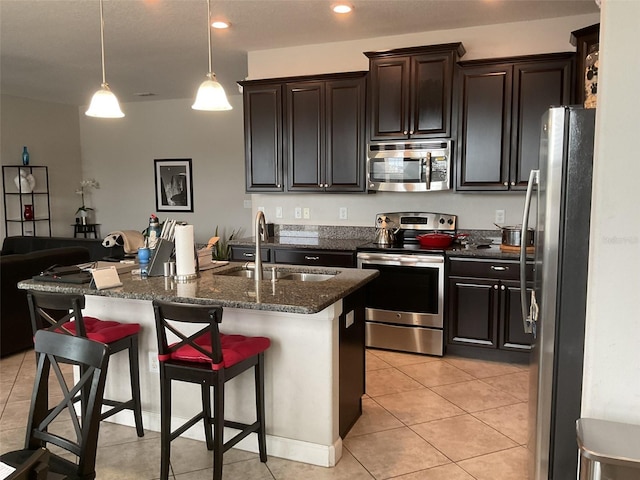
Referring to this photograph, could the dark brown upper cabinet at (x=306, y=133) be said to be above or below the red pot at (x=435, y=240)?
above

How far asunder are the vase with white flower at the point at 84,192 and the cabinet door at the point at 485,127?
6.15m

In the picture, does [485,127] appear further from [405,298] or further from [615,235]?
[615,235]

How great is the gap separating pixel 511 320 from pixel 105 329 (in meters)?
2.93

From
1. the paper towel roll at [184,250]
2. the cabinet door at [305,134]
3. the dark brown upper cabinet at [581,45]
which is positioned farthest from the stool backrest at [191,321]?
the dark brown upper cabinet at [581,45]

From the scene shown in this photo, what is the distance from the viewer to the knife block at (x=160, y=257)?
3.04 m

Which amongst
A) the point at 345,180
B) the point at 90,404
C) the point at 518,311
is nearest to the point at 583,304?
the point at 90,404

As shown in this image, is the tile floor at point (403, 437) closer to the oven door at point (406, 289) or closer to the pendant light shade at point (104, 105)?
the oven door at point (406, 289)

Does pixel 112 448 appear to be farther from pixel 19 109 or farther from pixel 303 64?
pixel 19 109

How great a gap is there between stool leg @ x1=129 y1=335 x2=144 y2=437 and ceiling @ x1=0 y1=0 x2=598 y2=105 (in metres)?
2.47

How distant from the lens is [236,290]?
2662 millimetres

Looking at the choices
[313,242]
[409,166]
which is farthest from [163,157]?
[409,166]

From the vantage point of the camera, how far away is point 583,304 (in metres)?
1.85

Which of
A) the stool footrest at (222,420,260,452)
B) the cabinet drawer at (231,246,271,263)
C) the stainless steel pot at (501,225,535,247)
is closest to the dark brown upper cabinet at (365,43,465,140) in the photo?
the stainless steel pot at (501,225,535,247)

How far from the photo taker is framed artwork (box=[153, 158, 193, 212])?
26.2 feet
